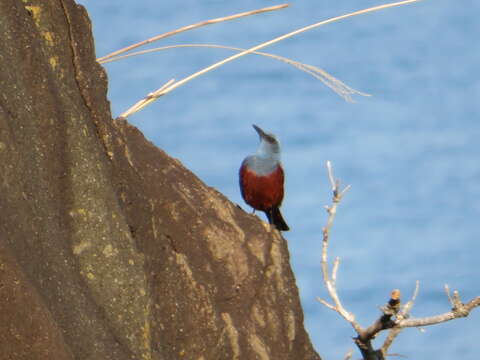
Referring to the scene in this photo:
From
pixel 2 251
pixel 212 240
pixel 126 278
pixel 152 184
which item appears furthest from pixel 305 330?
pixel 2 251

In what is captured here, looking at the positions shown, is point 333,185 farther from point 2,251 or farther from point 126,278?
point 2,251

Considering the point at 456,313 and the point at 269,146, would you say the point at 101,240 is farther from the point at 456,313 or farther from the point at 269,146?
the point at 269,146

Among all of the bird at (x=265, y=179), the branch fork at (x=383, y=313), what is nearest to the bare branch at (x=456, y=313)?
the branch fork at (x=383, y=313)

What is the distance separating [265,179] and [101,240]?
4888 mm

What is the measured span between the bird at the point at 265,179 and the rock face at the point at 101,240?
2.82m

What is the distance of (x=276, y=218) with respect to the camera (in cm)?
1083

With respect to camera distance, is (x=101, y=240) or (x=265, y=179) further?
(x=265, y=179)

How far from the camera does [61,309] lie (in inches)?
212

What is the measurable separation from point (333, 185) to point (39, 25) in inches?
110

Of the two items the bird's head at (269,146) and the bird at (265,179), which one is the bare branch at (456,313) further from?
the bird's head at (269,146)

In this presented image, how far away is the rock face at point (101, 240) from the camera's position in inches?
209

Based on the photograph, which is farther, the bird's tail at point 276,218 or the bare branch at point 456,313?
the bird's tail at point 276,218

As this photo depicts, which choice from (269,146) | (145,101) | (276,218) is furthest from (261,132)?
(145,101)

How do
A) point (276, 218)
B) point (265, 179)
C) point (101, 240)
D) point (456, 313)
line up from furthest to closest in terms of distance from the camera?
1. point (276, 218)
2. point (265, 179)
3. point (456, 313)
4. point (101, 240)
